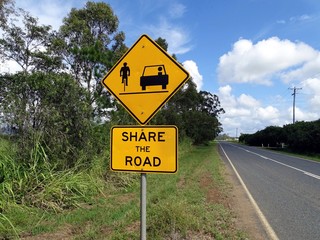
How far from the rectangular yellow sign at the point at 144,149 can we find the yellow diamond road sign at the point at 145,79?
20 centimetres

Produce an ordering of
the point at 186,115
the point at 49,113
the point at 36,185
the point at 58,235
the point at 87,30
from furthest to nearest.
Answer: the point at 186,115 < the point at 87,30 < the point at 49,113 < the point at 36,185 < the point at 58,235

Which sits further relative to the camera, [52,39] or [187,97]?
[187,97]

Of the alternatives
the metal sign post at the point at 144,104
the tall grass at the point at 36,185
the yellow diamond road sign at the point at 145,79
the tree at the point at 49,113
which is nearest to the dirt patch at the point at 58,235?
the tall grass at the point at 36,185

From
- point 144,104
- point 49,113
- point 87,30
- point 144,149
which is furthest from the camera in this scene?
point 87,30

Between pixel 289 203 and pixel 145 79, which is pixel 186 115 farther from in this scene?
pixel 145 79

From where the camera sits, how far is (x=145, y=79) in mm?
4285

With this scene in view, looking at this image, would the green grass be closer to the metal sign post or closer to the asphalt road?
the asphalt road

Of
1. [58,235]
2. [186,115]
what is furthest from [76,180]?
[186,115]

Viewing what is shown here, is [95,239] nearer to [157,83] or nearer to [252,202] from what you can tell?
[157,83]

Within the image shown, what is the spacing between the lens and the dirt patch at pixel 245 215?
678cm

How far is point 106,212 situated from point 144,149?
412 cm

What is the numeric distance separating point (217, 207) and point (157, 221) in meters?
2.75

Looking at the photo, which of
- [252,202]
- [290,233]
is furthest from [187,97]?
[290,233]

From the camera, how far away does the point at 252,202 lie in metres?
9.94
